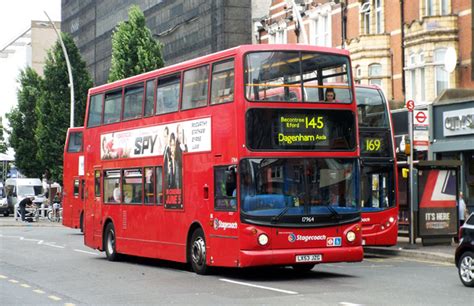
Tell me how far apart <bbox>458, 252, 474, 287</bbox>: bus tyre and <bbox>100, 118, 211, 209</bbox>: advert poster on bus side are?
517 centimetres

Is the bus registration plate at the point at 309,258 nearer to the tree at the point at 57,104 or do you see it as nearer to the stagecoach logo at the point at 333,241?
the stagecoach logo at the point at 333,241

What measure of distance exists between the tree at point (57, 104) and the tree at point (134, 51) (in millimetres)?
11335

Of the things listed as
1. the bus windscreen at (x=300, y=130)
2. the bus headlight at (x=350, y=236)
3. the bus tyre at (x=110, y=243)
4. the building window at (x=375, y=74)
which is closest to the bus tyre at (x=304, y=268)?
the bus headlight at (x=350, y=236)

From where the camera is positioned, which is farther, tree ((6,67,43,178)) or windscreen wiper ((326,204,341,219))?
tree ((6,67,43,178))

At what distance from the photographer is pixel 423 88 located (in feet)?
126

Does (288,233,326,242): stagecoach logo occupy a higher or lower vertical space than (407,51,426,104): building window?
lower

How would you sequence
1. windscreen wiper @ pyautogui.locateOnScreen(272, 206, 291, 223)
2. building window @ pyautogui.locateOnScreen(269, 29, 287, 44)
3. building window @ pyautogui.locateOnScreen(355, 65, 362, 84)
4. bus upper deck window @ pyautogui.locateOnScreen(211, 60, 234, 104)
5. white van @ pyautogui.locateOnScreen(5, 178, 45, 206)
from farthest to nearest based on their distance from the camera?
white van @ pyautogui.locateOnScreen(5, 178, 45, 206) < building window @ pyautogui.locateOnScreen(269, 29, 287, 44) < building window @ pyautogui.locateOnScreen(355, 65, 362, 84) < bus upper deck window @ pyautogui.locateOnScreen(211, 60, 234, 104) < windscreen wiper @ pyautogui.locateOnScreen(272, 206, 291, 223)

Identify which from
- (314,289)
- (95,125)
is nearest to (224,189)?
Result: (314,289)

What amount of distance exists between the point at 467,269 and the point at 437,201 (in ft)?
32.9

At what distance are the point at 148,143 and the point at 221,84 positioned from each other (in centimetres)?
363

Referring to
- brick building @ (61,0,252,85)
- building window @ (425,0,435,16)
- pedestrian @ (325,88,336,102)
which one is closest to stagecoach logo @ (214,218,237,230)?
pedestrian @ (325,88,336,102)

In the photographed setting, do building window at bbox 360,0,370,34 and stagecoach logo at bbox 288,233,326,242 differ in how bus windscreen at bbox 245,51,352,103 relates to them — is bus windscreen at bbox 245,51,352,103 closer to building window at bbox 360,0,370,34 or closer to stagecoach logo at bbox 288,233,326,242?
stagecoach logo at bbox 288,233,326,242

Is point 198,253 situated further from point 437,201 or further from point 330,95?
point 437,201

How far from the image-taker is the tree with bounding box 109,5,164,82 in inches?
2016
